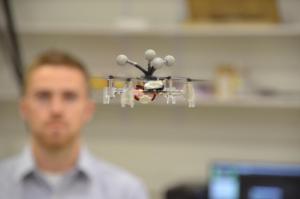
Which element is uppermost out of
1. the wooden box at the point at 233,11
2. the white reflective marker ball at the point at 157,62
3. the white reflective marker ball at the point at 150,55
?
the wooden box at the point at 233,11

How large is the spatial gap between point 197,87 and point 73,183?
648 millimetres

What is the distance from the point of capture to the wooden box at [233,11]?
1.53 metres

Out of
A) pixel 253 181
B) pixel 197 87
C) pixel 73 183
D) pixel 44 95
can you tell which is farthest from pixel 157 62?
pixel 197 87

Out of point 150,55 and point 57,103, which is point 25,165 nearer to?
point 57,103

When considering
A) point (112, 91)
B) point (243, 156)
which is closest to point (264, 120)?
point (243, 156)

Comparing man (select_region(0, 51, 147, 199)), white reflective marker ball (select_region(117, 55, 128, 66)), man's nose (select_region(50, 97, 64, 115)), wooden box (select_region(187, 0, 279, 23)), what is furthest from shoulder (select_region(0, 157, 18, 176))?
white reflective marker ball (select_region(117, 55, 128, 66))

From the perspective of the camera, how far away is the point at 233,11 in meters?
1.54

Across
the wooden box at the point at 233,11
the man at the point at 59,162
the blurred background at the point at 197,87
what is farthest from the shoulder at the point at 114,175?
the wooden box at the point at 233,11

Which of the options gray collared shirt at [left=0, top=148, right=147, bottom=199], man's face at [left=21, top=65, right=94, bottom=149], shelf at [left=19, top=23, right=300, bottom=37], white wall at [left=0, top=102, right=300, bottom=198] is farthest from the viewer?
white wall at [left=0, top=102, right=300, bottom=198]

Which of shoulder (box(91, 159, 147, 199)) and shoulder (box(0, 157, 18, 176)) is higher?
shoulder (box(0, 157, 18, 176))

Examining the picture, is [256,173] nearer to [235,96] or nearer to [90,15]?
[235,96]

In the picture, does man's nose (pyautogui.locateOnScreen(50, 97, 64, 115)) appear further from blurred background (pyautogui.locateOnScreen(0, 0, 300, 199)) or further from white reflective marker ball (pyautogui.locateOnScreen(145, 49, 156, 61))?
blurred background (pyautogui.locateOnScreen(0, 0, 300, 199))

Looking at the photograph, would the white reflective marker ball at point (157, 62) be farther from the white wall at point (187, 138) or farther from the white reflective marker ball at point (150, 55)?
the white wall at point (187, 138)

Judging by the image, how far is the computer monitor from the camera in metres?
1.29
